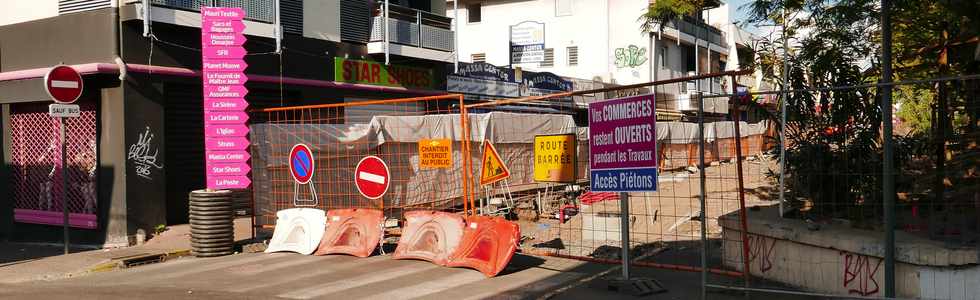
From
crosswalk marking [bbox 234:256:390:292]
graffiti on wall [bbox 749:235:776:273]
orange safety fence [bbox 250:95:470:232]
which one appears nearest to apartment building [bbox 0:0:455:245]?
orange safety fence [bbox 250:95:470:232]

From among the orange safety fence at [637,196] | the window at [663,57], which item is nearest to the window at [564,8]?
the window at [663,57]

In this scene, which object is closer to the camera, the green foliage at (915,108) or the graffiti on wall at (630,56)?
the green foliage at (915,108)

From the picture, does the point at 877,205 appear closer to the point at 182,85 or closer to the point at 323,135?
the point at 323,135

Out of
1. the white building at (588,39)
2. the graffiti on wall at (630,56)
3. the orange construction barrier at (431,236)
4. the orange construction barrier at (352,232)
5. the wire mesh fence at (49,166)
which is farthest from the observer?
the white building at (588,39)

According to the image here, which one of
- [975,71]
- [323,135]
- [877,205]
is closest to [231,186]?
[323,135]

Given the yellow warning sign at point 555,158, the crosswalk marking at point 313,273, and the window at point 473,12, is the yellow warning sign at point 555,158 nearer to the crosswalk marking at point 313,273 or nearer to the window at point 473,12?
the crosswalk marking at point 313,273

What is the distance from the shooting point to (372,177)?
38.2 feet

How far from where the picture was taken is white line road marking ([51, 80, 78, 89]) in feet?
40.2

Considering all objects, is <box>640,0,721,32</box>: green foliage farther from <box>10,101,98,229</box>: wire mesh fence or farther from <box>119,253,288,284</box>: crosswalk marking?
<box>119,253,288,284</box>: crosswalk marking

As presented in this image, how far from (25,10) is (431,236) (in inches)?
410

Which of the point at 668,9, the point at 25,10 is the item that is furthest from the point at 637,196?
the point at 668,9

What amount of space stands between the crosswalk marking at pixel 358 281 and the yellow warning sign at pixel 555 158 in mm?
1900

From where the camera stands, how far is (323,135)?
13.9 m

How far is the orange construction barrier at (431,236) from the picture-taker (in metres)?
10.3
